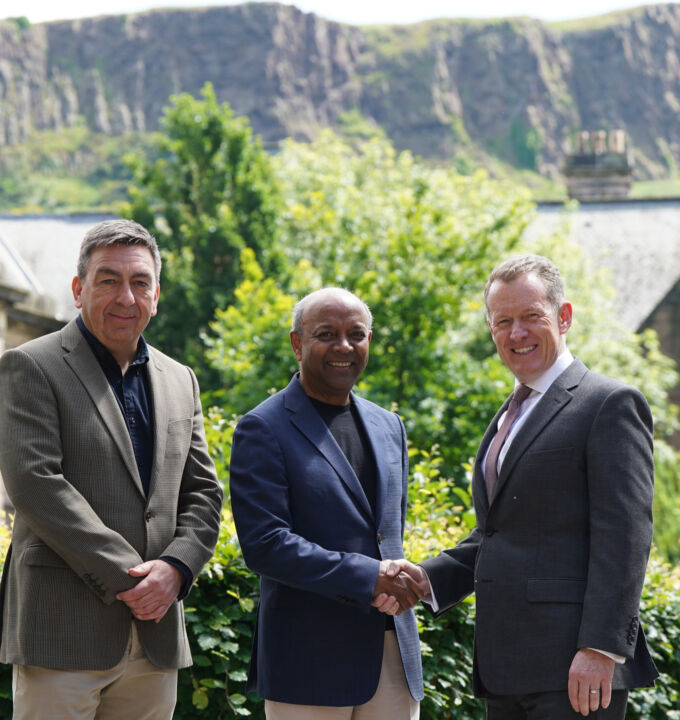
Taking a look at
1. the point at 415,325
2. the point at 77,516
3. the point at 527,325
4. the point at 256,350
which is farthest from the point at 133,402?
the point at 415,325

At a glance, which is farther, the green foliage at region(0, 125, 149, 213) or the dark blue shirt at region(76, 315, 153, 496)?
the green foliage at region(0, 125, 149, 213)

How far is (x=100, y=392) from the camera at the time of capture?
3.71m

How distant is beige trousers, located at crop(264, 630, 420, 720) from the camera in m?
3.71

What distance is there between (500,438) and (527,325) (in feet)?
1.41

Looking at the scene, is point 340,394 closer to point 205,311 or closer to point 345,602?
point 345,602

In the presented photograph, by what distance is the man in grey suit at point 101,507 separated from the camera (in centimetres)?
350

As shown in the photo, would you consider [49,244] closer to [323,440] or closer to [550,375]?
[323,440]

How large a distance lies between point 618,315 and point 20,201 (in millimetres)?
93747

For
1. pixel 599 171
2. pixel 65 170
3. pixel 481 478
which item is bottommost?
pixel 481 478

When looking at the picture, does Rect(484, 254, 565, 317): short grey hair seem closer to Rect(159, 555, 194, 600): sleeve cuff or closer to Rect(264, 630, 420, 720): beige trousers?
Rect(264, 630, 420, 720): beige trousers

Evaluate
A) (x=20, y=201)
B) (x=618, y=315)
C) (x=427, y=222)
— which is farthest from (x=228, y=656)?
(x=20, y=201)

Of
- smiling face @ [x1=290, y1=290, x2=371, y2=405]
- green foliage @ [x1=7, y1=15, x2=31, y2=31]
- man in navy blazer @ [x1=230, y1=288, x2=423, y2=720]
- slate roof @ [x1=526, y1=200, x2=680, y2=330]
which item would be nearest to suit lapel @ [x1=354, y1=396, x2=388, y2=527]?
man in navy blazer @ [x1=230, y1=288, x2=423, y2=720]

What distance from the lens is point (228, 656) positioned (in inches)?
190

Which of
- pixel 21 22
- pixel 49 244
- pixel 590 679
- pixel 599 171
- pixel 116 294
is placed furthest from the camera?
pixel 21 22
